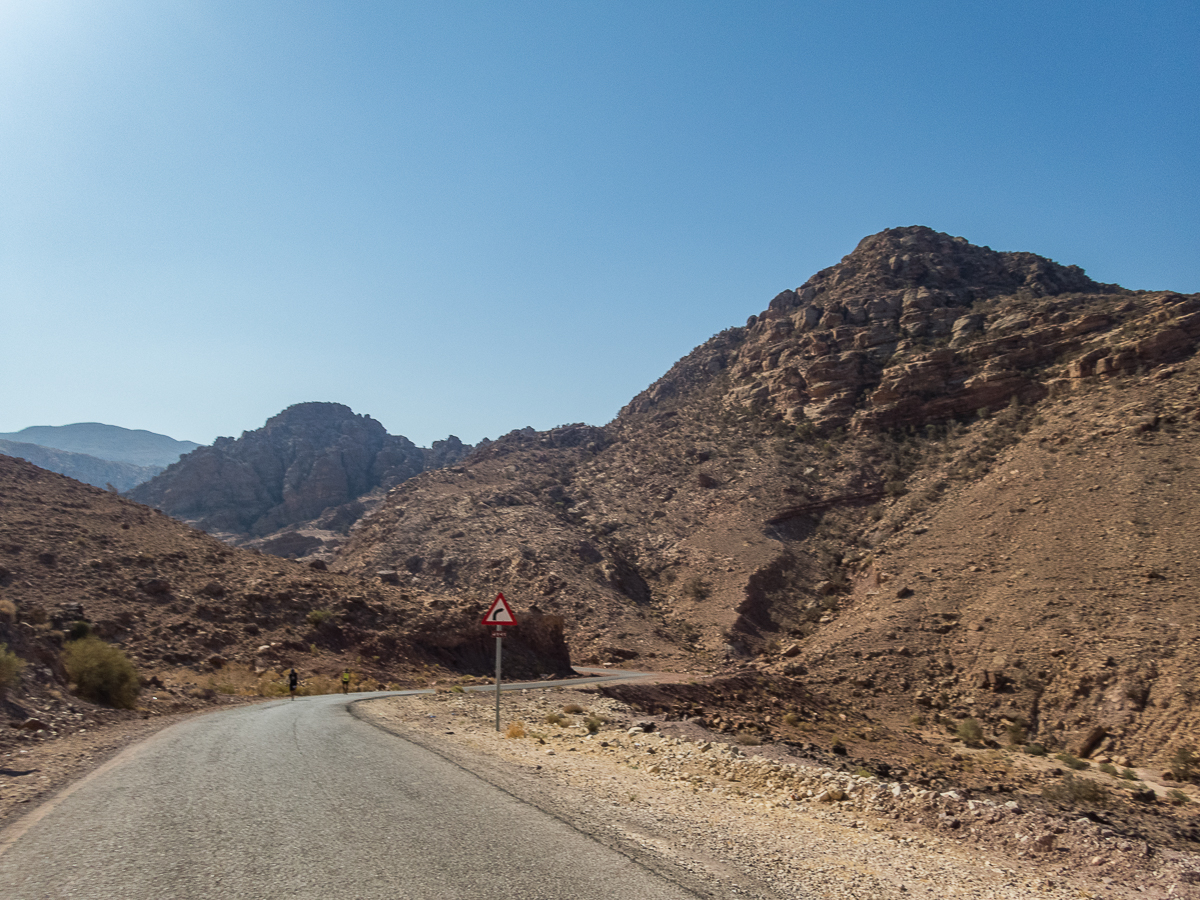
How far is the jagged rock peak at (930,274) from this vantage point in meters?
73.6

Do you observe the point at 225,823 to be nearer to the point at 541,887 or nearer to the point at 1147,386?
the point at 541,887

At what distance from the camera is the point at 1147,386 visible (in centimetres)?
4594

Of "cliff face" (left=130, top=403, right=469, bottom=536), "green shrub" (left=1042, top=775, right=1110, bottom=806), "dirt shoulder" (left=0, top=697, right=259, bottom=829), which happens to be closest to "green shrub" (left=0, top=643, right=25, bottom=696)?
"dirt shoulder" (left=0, top=697, right=259, bottom=829)

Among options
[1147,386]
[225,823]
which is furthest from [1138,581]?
[225,823]

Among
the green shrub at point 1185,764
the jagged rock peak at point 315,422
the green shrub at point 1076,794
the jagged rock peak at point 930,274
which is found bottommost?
the green shrub at point 1185,764

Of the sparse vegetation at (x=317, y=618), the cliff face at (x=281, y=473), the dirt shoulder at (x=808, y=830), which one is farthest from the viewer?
the cliff face at (x=281, y=473)

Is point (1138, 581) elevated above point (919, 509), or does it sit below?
below

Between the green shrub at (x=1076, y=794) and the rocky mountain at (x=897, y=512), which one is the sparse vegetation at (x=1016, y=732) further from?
the green shrub at (x=1076, y=794)

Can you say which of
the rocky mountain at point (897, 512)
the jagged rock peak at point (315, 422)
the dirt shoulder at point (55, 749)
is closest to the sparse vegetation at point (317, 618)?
the dirt shoulder at point (55, 749)

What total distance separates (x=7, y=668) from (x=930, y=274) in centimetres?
8382

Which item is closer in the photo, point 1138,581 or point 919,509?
point 1138,581

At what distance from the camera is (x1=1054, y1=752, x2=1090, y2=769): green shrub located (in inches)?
910

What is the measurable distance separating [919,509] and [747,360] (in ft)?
111

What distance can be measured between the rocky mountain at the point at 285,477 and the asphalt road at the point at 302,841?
8684cm
